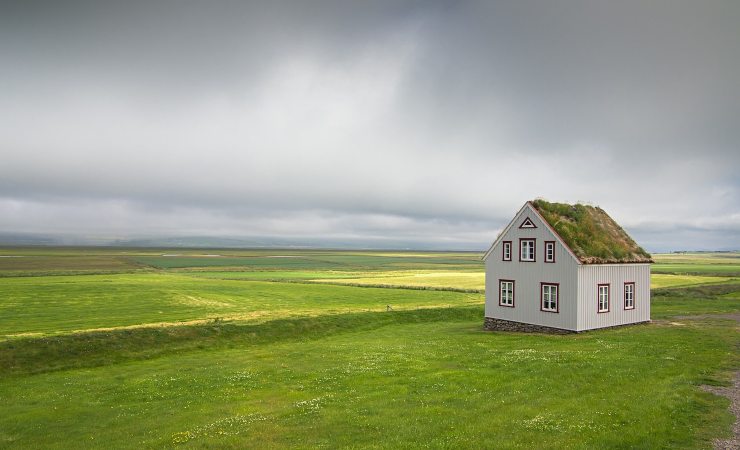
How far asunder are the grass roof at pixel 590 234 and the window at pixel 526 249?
9.62ft

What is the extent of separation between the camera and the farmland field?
17719 mm

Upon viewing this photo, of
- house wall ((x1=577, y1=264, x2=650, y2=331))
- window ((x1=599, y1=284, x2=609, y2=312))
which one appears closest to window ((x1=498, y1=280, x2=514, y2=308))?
house wall ((x1=577, y1=264, x2=650, y2=331))

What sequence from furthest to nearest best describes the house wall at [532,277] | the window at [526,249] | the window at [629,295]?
the window at [629,295] < the window at [526,249] < the house wall at [532,277]

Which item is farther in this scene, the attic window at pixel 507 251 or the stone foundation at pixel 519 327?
the attic window at pixel 507 251

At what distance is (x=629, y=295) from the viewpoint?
47250 millimetres

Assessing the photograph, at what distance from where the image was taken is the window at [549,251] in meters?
44.8

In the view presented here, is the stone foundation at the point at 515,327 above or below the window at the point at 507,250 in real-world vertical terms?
below

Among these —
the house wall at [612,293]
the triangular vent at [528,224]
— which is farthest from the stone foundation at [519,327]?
the triangular vent at [528,224]

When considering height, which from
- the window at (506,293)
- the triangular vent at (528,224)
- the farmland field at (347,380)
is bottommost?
the farmland field at (347,380)

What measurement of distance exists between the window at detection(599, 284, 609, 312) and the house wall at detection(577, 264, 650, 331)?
0.38 metres

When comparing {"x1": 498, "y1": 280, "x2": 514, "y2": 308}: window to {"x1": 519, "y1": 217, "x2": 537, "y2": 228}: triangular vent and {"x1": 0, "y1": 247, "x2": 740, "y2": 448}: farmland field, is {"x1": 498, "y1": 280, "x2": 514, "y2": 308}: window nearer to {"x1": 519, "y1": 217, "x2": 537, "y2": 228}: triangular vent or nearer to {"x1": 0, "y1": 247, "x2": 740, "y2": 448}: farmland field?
{"x1": 0, "y1": 247, "x2": 740, "y2": 448}: farmland field

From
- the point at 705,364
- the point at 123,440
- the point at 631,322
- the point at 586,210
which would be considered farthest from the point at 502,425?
the point at 586,210

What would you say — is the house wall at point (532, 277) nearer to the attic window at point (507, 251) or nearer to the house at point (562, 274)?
the house at point (562, 274)

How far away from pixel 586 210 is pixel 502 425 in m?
40.1
